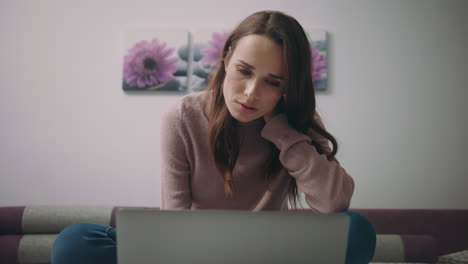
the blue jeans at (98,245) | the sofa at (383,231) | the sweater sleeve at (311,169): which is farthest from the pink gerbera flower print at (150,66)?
the blue jeans at (98,245)

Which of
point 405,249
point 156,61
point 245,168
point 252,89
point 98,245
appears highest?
point 156,61

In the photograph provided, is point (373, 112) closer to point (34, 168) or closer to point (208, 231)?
point (208, 231)

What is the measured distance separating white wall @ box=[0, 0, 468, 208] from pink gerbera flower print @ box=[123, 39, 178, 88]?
9 cm

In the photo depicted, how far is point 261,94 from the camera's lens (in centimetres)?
81

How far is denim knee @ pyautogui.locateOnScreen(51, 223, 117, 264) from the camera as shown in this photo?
2.47 feet

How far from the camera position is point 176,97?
6.84 ft

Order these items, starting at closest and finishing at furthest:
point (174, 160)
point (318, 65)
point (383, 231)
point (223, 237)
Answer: point (223, 237)
point (174, 160)
point (383, 231)
point (318, 65)

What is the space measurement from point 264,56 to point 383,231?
4.64 feet

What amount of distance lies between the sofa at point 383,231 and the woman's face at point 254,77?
1.18m

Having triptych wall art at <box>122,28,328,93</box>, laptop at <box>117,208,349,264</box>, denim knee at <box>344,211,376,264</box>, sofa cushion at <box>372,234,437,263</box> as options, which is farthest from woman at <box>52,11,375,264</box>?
triptych wall art at <box>122,28,328,93</box>

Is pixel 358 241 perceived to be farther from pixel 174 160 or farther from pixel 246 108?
pixel 174 160

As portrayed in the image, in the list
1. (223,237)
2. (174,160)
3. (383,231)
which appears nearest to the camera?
(223,237)

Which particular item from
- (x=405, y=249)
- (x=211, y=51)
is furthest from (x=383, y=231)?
(x=211, y=51)

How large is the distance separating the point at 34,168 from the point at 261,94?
6.21ft
